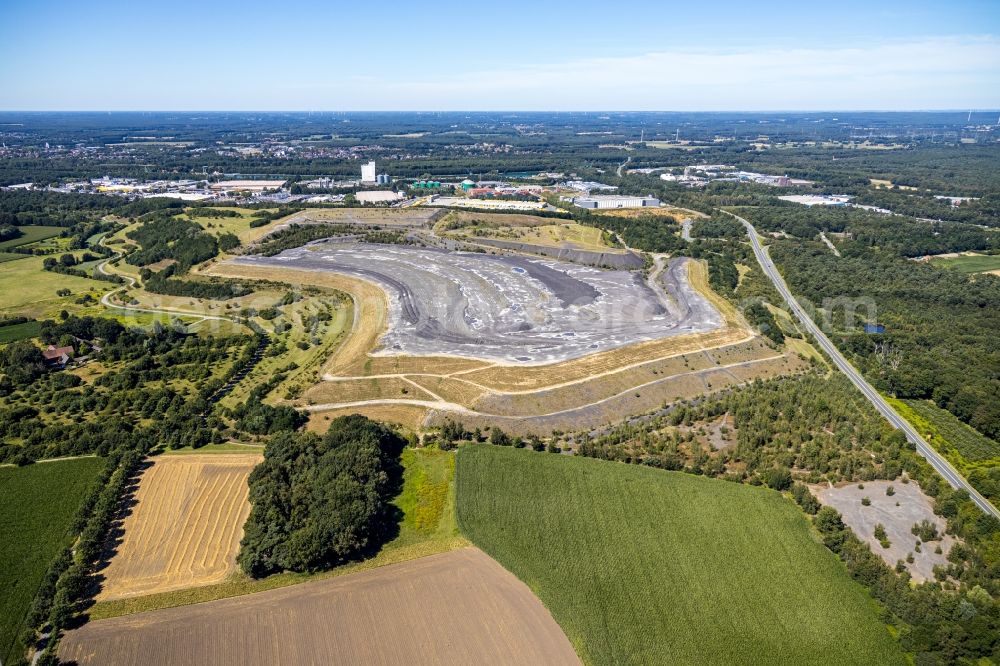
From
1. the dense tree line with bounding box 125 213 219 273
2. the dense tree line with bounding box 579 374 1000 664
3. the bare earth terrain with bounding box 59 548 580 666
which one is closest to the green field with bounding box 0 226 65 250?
the dense tree line with bounding box 125 213 219 273

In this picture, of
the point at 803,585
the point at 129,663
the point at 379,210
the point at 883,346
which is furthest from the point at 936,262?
the point at 129,663

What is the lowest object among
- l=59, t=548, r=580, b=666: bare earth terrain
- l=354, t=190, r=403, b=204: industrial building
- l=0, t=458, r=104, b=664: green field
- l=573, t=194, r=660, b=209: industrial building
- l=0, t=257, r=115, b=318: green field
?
l=59, t=548, r=580, b=666: bare earth terrain

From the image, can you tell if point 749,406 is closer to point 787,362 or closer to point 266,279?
point 787,362

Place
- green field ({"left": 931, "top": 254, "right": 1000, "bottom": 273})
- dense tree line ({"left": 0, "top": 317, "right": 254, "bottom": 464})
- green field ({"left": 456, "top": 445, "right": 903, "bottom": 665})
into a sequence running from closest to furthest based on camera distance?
green field ({"left": 456, "top": 445, "right": 903, "bottom": 665}), dense tree line ({"left": 0, "top": 317, "right": 254, "bottom": 464}), green field ({"left": 931, "top": 254, "right": 1000, "bottom": 273})

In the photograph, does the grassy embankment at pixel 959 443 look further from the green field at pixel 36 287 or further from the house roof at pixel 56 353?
the green field at pixel 36 287

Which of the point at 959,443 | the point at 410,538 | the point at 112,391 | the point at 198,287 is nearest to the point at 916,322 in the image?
the point at 959,443

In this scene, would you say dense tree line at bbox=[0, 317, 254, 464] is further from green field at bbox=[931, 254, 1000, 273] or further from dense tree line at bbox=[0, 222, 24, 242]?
green field at bbox=[931, 254, 1000, 273]

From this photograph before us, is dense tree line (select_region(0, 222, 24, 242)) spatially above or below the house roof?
above

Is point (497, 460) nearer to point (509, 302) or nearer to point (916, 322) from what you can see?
point (509, 302)
